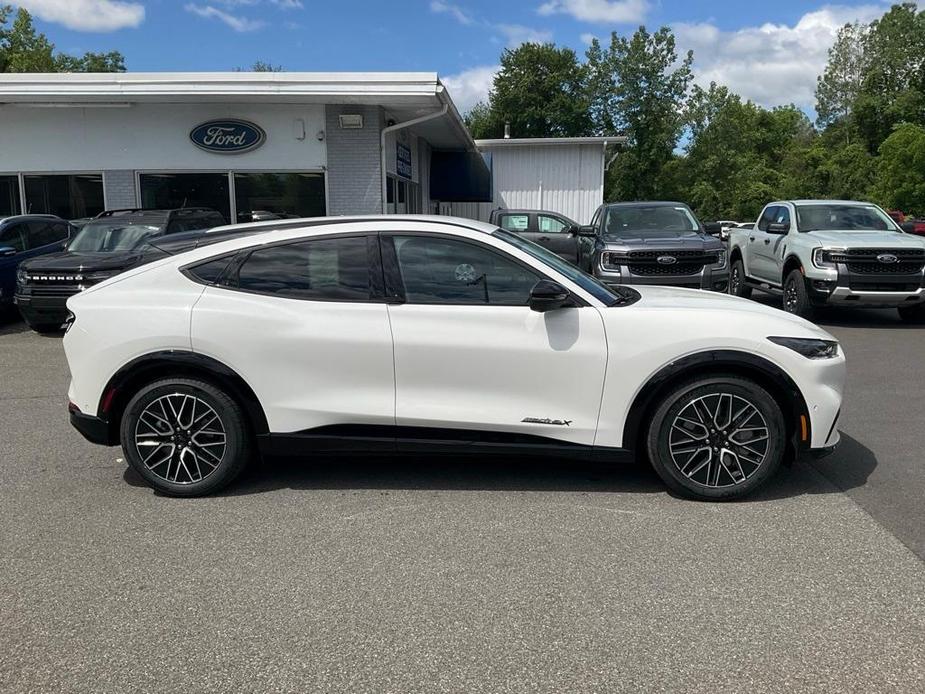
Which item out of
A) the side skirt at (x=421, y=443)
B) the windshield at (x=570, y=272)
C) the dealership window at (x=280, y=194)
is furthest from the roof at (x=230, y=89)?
the side skirt at (x=421, y=443)

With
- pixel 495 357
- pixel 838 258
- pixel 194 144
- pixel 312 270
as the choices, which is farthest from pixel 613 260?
pixel 194 144

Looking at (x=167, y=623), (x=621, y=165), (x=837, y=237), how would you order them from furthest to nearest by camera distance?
1. (x=621, y=165)
2. (x=837, y=237)
3. (x=167, y=623)

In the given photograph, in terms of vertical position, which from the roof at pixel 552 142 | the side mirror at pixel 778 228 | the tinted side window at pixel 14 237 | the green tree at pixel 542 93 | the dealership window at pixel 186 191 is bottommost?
the tinted side window at pixel 14 237

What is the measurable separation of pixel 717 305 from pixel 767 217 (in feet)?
32.2

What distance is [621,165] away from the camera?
54.8 meters

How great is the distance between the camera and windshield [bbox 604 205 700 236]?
11992 mm

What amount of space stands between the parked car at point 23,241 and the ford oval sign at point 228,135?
10.8 ft

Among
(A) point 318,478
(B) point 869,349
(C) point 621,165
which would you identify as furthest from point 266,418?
(C) point 621,165

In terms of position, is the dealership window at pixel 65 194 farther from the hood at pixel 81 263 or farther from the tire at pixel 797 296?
the tire at pixel 797 296

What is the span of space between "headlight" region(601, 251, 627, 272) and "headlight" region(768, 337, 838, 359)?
651 cm

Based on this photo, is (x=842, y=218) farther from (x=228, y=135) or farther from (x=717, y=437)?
(x=228, y=135)

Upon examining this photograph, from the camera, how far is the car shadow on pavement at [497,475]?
4660 mm

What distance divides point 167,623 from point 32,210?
16.0 metres

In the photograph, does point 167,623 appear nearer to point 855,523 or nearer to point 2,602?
point 2,602
